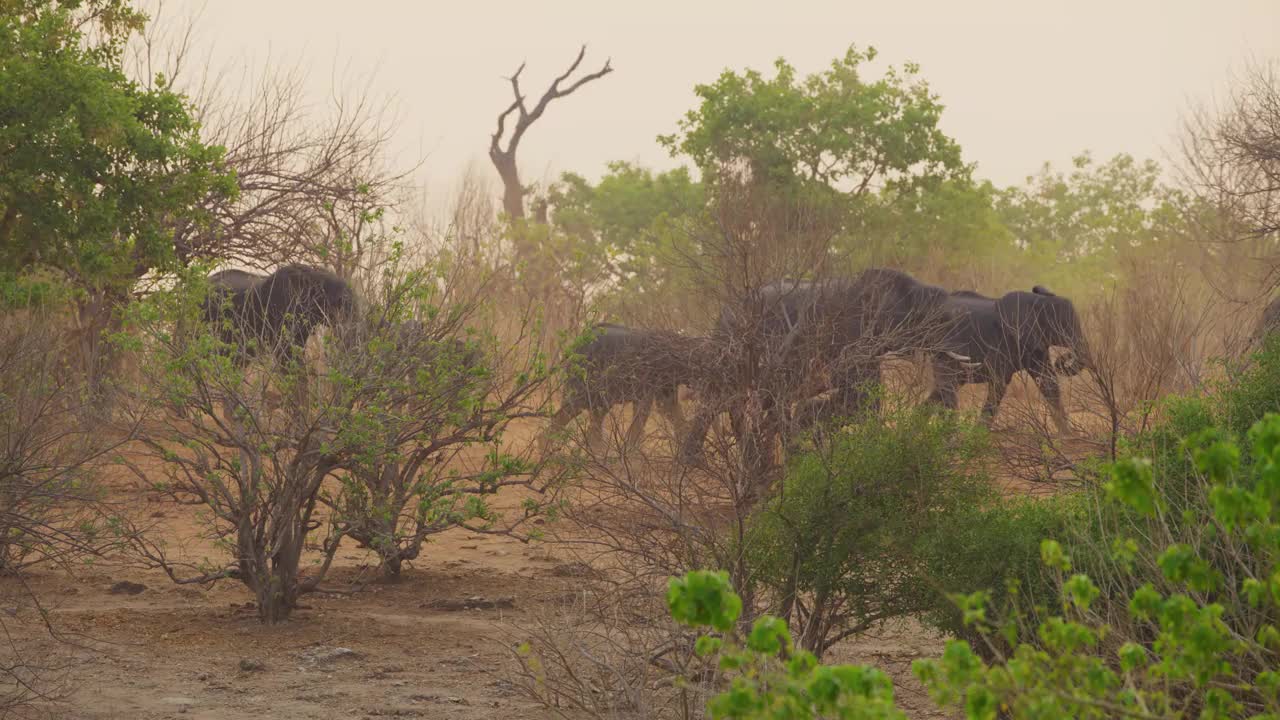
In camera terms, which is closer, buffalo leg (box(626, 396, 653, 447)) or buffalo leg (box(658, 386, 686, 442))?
buffalo leg (box(658, 386, 686, 442))

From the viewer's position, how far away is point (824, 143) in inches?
1173

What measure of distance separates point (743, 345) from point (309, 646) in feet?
14.0

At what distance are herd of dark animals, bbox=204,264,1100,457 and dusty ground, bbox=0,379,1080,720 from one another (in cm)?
161

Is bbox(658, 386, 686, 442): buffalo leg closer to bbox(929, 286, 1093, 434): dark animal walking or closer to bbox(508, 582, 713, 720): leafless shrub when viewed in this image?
bbox(508, 582, 713, 720): leafless shrub

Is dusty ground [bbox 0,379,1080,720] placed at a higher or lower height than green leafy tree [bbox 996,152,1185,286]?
lower

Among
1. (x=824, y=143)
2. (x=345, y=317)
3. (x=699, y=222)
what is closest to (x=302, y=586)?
(x=345, y=317)

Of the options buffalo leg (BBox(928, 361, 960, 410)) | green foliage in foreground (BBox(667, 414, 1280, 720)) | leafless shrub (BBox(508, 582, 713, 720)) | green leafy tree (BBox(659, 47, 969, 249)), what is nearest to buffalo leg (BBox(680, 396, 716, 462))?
leafless shrub (BBox(508, 582, 713, 720))


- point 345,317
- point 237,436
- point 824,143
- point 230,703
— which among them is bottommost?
point 230,703

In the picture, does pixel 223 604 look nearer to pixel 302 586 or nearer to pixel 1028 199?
pixel 302 586

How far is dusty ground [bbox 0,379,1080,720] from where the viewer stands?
8.17 metres

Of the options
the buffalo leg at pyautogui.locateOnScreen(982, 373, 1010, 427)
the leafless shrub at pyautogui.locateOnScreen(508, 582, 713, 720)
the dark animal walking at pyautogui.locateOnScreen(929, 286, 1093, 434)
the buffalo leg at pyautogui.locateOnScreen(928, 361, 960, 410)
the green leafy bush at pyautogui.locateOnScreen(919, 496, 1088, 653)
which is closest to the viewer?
the leafless shrub at pyautogui.locateOnScreen(508, 582, 713, 720)

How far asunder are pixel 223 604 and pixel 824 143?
70.1 ft

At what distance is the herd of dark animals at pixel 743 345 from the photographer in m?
10.5

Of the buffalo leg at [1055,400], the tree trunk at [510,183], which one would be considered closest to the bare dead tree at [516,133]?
the tree trunk at [510,183]
